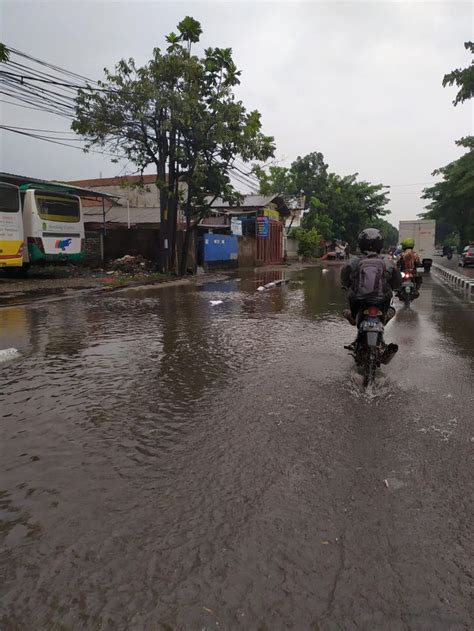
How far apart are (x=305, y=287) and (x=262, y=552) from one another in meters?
15.0

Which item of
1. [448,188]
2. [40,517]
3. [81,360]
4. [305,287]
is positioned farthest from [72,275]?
[448,188]

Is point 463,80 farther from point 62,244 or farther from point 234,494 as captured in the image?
point 234,494

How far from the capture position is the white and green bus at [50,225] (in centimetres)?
1745

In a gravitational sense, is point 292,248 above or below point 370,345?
above

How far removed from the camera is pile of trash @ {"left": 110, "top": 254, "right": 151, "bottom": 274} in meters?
21.5

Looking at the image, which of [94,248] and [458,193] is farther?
[458,193]

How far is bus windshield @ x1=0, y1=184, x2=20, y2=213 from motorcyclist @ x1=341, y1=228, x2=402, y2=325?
44.0 feet

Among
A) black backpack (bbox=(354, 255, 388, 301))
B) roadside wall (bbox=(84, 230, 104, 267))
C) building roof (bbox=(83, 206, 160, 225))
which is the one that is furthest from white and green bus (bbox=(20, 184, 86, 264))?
black backpack (bbox=(354, 255, 388, 301))

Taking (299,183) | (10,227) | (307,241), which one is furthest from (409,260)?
(299,183)

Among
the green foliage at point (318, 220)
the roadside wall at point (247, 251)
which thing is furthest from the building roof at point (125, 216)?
the green foliage at point (318, 220)

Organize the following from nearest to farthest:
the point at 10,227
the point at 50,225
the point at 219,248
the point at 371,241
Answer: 1. the point at 371,241
2. the point at 10,227
3. the point at 50,225
4. the point at 219,248

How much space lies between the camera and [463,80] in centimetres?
2328

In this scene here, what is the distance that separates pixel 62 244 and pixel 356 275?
1576 centimetres

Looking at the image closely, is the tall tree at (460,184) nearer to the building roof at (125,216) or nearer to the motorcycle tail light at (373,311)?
the building roof at (125,216)
